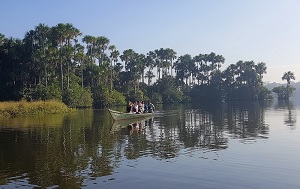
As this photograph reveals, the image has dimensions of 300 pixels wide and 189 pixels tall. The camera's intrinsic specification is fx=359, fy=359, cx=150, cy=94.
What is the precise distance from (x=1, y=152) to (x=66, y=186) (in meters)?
8.32

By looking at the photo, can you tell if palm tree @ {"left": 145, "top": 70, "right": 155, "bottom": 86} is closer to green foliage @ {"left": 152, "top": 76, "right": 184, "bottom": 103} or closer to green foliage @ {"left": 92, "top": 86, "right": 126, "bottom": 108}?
green foliage @ {"left": 152, "top": 76, "right": 184, "bottom": 103}

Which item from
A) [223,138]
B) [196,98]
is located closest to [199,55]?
[196,98]

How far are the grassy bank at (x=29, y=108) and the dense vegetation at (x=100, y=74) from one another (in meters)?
9.94

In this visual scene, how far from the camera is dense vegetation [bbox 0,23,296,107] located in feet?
223

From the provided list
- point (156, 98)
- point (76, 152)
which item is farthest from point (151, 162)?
point (156, 98)

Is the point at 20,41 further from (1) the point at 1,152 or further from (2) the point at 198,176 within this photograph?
(2) the point at 198,176

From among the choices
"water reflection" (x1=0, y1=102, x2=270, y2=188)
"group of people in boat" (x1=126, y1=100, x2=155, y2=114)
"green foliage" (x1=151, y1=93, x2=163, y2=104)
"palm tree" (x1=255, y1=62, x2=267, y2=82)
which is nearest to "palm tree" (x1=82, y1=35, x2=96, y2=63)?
"green foliage" (x1=151, y1=93, x2=163, y2=104)

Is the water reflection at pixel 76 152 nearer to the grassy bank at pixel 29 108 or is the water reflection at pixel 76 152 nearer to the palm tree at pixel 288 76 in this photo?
the grassy bank at pixel 29 108

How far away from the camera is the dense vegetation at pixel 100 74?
223 feet

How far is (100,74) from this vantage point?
84.2 m

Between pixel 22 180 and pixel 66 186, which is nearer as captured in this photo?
pixel 66 186

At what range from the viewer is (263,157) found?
53.1ft

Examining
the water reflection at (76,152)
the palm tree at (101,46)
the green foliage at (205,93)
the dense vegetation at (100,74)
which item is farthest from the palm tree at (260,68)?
the water reflection at (76,152)

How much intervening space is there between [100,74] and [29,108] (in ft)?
123
